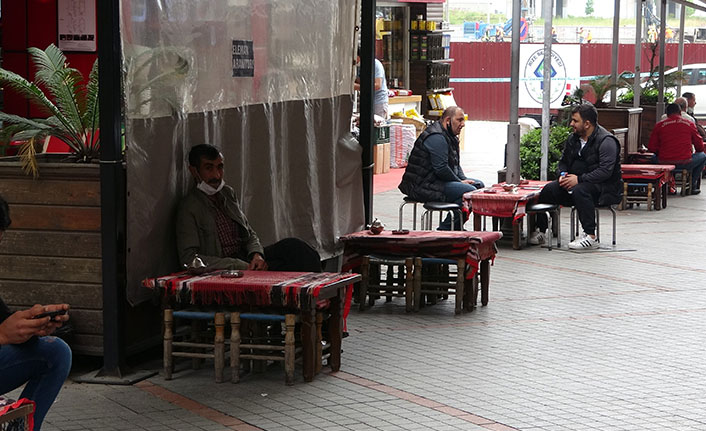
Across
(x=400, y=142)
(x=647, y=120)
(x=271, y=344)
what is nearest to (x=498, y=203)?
(x=271, y=344)

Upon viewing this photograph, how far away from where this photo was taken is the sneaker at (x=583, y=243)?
12312 millimetres

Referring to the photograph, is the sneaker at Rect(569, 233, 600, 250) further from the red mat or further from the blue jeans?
the blue jeans

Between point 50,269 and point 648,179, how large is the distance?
1087cm

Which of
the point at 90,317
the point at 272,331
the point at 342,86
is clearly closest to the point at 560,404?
the point at 272,331

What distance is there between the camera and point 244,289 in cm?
662

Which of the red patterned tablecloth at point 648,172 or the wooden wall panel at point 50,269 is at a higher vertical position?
the red patterned tablecloth at point 648,172

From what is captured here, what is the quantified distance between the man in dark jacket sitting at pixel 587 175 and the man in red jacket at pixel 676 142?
533 centimetres

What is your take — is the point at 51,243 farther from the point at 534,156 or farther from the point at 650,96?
the point at 650,96

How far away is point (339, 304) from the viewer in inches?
278

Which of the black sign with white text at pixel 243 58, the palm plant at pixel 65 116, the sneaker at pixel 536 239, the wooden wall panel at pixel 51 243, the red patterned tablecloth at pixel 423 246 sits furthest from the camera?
the sneaker at pixel 536 239

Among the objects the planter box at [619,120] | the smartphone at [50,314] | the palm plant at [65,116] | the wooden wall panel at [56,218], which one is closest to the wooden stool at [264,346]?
the wooden wall panel at [56,218]

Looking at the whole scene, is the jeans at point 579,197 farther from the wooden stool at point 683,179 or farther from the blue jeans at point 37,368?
the blue jeans at point 37,368

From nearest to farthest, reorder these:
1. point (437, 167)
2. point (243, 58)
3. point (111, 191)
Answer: point (111, 191) → point (243, 58) → point (437, 167)

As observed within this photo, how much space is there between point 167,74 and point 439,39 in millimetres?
16858
